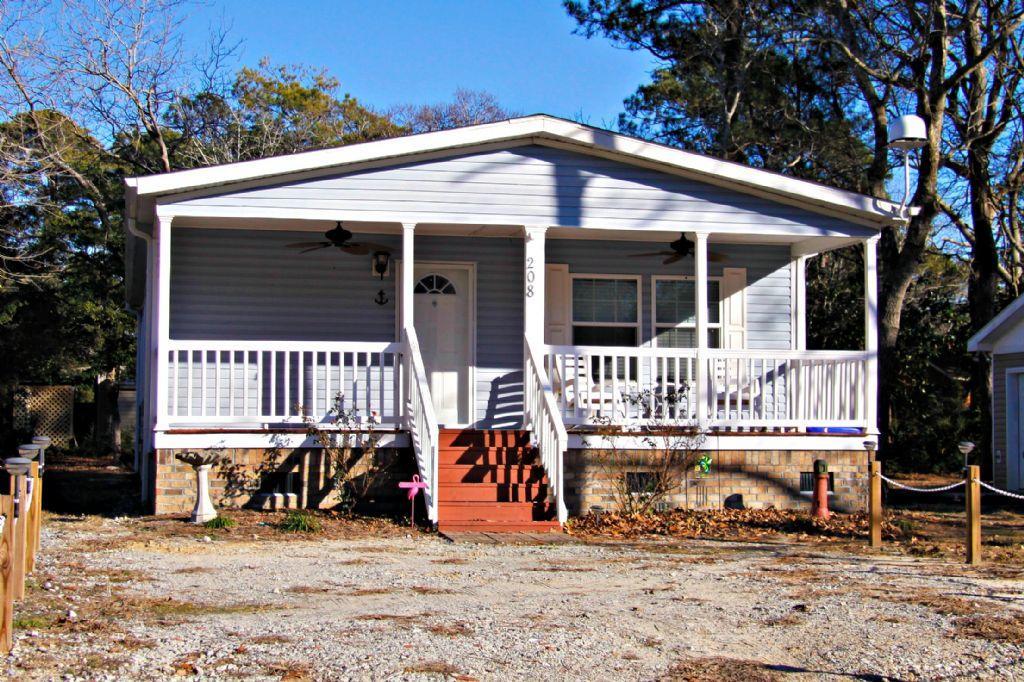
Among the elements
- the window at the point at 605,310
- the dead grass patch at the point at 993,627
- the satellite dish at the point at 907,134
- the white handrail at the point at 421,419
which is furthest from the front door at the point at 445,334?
the dead grass patch at the point at 993,627

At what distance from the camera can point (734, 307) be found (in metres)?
15.5

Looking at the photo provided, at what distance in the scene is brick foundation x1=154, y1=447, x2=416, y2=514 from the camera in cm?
1233

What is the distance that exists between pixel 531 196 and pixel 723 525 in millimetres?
4293

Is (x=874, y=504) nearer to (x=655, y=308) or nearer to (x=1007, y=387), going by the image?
(x=655, y=308)

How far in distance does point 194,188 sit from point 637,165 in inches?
198

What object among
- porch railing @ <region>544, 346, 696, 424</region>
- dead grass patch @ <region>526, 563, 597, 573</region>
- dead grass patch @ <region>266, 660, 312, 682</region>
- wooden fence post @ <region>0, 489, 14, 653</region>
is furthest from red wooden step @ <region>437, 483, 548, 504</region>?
wooden fence post @ <region>0, 489, 14, 653</region>

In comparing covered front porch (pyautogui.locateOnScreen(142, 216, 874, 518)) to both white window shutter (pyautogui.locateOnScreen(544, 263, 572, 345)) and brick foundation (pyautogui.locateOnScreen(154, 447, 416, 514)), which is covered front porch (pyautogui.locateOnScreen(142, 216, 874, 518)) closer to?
white window shutter (pyautogui.locateOnScreen(544, 263, 572, 345))

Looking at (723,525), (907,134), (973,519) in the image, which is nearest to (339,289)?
(723,525)

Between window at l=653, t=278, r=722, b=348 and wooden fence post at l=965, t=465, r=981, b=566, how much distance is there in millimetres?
5825

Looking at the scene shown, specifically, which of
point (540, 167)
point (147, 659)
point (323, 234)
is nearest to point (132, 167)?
point (323, 234)

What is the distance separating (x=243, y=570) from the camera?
8812mm

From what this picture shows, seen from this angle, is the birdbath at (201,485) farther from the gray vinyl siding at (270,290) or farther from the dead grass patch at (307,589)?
the dead grass patch at (307,589)

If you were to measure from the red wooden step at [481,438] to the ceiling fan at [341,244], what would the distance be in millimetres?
2612

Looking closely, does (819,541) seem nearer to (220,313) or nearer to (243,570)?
(243,570)
